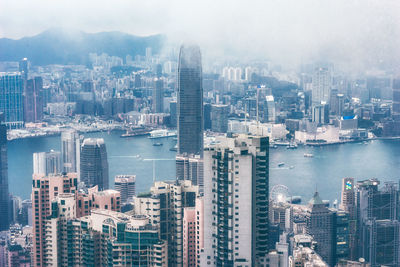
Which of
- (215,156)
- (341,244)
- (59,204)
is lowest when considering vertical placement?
(341,244)

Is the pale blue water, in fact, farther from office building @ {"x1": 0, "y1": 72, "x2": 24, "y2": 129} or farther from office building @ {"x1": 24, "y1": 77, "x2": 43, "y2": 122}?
office building @ {"x1": 24, "y1": 77, "x2": 43, "y2": 122}

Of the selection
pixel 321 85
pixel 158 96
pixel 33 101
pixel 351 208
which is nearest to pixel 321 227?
pixel 351 208

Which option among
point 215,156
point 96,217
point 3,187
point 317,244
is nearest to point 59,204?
point 96,217

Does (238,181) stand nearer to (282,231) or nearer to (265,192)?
(265,192)

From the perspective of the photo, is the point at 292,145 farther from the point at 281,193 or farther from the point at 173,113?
the point at 281,193

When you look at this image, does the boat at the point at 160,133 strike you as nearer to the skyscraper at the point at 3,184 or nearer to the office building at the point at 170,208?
the skyscraper at the point at 3,184

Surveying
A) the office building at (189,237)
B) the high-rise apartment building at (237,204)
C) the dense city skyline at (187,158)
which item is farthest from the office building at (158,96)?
the high-rise apartment building at (237,204)
